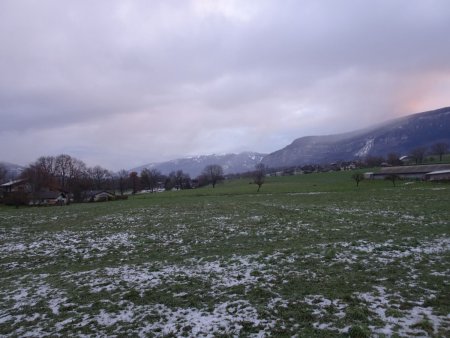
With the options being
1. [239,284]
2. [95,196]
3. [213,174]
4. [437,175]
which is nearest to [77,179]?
[95,196]

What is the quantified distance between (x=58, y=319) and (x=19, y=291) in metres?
3.77

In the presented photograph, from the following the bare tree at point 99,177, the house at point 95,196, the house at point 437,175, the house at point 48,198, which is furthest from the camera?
the bare tree at point 99,177

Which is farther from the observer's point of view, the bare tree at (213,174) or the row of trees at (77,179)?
the bare tree at (213,174)

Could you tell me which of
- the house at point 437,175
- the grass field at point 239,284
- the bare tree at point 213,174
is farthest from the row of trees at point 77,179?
the house at point 437,175

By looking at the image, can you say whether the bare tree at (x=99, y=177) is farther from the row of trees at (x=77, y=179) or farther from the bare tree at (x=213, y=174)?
the bare tree at (x=213, y=174)

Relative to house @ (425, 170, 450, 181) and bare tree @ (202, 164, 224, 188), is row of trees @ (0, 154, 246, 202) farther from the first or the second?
house @ (425, 170, 450, 181)

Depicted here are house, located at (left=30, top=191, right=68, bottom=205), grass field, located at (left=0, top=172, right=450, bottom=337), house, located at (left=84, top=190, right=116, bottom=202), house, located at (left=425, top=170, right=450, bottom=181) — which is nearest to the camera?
grass field, located at (left=0, top=172, right=450, bottom=337)

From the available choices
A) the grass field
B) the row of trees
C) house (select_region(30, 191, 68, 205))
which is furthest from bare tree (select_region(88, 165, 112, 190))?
the grass field

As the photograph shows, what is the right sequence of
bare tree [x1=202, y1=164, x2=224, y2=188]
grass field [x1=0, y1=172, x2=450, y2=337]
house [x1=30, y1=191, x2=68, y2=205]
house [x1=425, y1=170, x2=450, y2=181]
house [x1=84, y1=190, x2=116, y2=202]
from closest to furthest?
1. grass field [x1=0, y1=172, x2=450, y2=337]
2. house [x1=30, y1=191, x2=68, y2=205]
3. house [x1=425, y1=170, x2=450, y2=181]
4. house [x1=84, y1=190, x2=116, y2=202]
5. bare tree [x1=202, y1=164, x2=224, y2=188]

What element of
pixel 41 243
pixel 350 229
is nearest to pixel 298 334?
pixel 350 229

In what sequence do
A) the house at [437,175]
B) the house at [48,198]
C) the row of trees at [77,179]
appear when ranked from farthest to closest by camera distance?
the row of trees at [77,179] < the house at [437,175] < the house at [48,198]

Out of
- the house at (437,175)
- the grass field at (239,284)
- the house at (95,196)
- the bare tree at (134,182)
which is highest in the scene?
the bare tree at (134,182)

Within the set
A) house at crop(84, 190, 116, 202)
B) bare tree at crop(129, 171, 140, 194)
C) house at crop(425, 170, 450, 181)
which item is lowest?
house at crop(425, 170, 450, 181)

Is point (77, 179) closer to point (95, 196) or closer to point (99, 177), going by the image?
point (95, 196)
